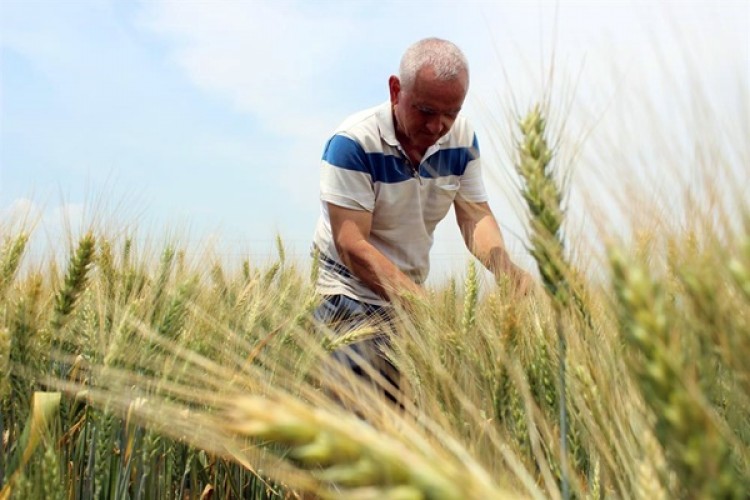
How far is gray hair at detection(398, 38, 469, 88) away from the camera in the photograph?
2.71m

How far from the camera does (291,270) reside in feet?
12.3

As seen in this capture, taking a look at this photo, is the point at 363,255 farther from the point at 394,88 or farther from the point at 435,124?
the point at 394,88

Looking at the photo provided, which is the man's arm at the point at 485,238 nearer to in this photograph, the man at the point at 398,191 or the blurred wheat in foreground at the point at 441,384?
the man at the point at 398,191

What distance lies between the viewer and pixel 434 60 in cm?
273

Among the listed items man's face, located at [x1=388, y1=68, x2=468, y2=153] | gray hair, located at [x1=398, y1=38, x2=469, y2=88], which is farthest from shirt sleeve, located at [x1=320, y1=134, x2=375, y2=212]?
gray hair, located at [x1=398, y1=38, x2=469, y2=88]

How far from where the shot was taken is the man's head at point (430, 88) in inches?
106

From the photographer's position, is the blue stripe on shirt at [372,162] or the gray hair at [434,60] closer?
the gray hair at [434,60]

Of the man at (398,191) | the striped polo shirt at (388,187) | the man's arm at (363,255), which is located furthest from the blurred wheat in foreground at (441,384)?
the striped polo shirt at (388,187)

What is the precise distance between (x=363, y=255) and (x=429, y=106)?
57 centimetres

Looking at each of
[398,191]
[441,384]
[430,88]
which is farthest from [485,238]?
[441,384]

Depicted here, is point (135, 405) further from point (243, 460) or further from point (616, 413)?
point (616, 413)

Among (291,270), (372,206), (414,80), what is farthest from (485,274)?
(291,270)

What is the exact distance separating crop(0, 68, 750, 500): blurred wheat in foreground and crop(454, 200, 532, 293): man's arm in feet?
0.68

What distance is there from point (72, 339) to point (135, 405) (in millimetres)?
855
